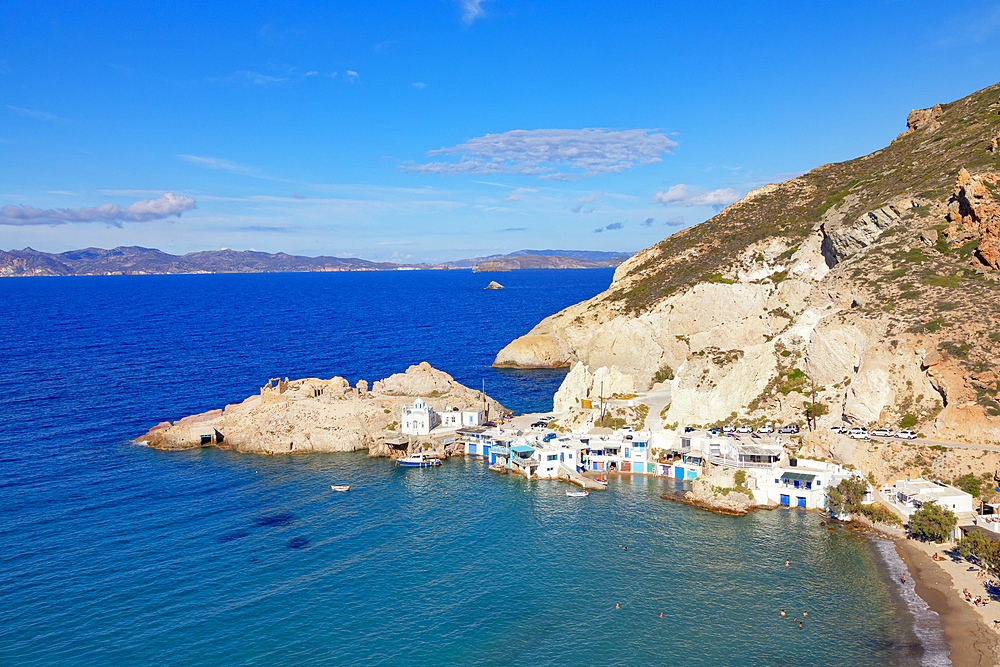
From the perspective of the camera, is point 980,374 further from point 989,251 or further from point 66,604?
point 66,604

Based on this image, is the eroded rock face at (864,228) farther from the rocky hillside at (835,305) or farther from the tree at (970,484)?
the tree at (970,484)

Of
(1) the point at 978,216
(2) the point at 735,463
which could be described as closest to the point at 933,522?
(2) the point at 735,463

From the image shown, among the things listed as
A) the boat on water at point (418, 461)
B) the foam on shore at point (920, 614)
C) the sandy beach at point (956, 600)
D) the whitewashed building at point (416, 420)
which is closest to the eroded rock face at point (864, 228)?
the sandy beach at point (956, 600)

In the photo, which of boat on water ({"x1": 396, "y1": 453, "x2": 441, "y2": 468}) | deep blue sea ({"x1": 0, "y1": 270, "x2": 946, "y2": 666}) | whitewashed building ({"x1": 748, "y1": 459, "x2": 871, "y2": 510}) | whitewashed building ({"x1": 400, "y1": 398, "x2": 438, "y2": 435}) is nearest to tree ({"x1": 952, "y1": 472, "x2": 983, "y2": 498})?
whitewashed building ({"x1": 748, "y1": 459, "x2": 871, "y2": 510})

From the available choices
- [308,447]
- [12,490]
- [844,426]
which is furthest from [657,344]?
[12,490]

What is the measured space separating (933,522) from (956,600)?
31.1 feet

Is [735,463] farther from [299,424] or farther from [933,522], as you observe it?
[299,424]

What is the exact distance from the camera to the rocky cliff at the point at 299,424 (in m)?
83.9

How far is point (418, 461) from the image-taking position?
79000 mm

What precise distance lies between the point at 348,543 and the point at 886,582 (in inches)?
1761

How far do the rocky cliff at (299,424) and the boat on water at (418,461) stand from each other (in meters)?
2.35

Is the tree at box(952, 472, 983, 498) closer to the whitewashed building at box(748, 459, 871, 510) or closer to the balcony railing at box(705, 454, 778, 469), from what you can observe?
the whitewashed building at box(748, 459, 871, 510)

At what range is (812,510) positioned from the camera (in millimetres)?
62312

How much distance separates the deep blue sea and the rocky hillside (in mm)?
18455
